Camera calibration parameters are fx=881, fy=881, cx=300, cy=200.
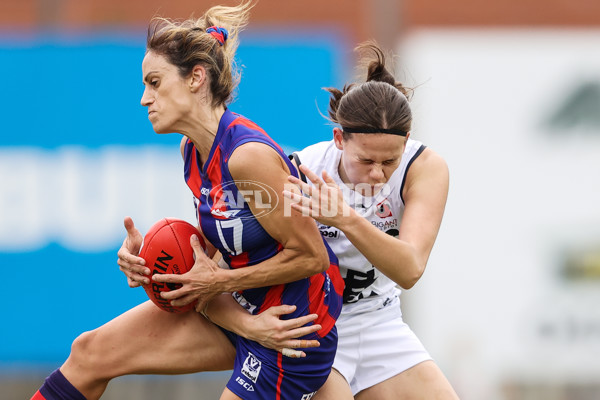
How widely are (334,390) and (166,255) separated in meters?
0.98

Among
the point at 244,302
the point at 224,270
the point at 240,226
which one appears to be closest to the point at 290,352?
the point at 244,302

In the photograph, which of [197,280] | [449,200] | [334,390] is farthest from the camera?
[449,200]

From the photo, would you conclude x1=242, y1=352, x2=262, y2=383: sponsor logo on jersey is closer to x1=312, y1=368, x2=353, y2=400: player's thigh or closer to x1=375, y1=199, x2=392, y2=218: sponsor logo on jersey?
x1=312, y1=368, x2=353, y2=400: player's thigh

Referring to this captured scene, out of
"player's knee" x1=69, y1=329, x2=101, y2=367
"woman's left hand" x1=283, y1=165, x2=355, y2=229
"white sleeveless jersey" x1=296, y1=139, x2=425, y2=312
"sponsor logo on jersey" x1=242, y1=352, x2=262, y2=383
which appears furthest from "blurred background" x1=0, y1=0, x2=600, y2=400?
"woman's left hand" x1=283, y1=165, x2=355, y2=229

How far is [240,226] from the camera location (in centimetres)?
356

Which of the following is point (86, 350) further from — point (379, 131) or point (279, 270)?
point (379, 131)

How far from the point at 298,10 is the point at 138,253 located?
6.43m

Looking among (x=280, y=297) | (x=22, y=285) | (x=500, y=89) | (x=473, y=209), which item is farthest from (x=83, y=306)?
(x=280, y=297)

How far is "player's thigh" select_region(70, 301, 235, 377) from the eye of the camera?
12.6 feet

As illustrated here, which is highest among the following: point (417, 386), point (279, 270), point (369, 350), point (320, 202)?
point (320, 202)

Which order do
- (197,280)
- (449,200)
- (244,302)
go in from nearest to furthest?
(197,280), (244,302), (449,200)

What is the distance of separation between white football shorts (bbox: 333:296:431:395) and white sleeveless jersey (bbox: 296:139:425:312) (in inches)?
2.2

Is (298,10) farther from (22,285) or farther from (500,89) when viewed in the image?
(22,285)

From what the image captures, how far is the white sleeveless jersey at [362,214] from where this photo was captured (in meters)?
4.00
